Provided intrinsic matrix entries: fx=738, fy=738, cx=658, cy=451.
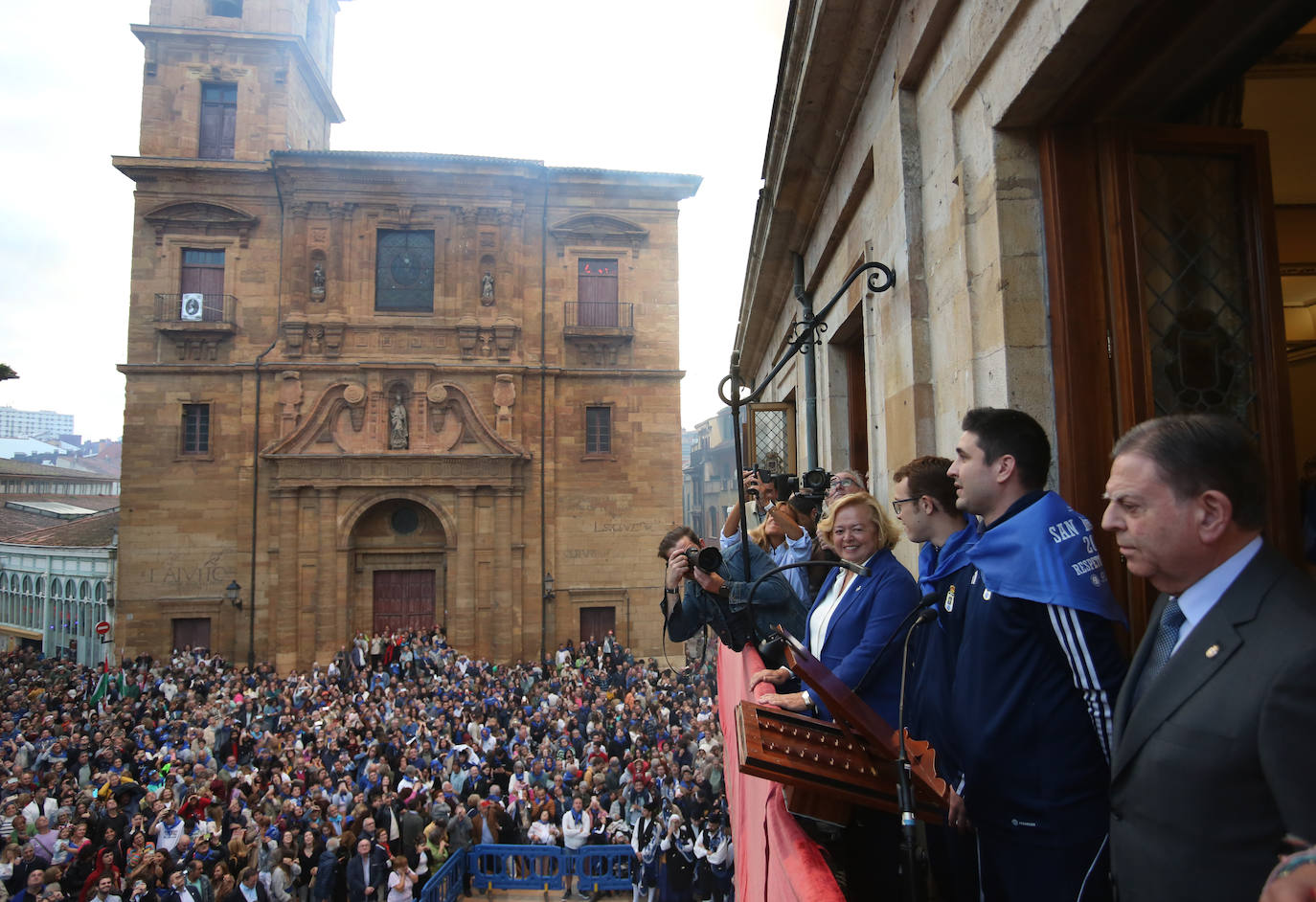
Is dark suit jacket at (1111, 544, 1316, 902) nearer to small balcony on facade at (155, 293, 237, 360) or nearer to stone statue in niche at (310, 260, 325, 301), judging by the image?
stone statue in niche at (310, 260, 325, 301)

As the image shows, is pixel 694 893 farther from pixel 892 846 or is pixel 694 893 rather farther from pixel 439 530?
pixel 439 530

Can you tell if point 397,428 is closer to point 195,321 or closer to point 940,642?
point 195,321

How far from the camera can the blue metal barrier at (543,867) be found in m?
9.36

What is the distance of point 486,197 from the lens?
21953 mm

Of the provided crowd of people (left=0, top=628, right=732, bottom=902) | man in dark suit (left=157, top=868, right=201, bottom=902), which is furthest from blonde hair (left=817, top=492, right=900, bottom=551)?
man in dark suit (left=157, top=868, right=201, bottom=902)

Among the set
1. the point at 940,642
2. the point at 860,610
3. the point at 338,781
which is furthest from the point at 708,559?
the point at 338,781

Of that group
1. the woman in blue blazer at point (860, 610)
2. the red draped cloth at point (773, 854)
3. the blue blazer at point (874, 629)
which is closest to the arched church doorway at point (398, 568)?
the red draped cloth at point (773, 854)

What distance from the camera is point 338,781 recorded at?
10.5 meters

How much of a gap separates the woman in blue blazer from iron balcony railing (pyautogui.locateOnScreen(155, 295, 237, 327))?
A: 864 inches

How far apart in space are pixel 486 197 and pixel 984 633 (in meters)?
22.3

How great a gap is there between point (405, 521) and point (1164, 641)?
21119 mm

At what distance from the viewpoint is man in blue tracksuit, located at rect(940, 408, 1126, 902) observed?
1.93 metres

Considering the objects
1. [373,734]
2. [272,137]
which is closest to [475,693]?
[373,734]

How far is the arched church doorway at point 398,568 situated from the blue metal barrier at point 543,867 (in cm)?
1162
